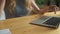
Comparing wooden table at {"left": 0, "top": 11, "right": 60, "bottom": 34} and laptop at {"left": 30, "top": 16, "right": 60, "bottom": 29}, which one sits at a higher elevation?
laptop at {"left": 30, "top": 16, "right": 60, "bottom": 29}

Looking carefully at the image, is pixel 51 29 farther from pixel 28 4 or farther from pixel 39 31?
pixel 28 4

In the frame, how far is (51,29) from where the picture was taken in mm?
995

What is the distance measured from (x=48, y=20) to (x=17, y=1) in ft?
2.16

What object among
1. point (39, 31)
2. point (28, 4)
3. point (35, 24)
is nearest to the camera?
point (39, 31)

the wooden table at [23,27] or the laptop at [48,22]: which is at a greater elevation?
the laptop at [48,22]

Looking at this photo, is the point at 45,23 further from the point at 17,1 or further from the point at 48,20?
the point at 17,1

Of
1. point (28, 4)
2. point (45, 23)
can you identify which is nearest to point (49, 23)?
point (45, 23)

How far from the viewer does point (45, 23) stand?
3.57 ft

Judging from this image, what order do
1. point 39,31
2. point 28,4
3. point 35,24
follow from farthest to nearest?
point 28,4
point 35,24
point 39,31

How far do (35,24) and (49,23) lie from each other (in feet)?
0.38

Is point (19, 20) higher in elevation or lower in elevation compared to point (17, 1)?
lower

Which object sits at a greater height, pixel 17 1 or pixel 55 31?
pixel 17 1

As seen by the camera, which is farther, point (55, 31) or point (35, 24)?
point (35, 24)

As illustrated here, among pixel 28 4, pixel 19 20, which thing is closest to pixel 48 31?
pixel 19 20
